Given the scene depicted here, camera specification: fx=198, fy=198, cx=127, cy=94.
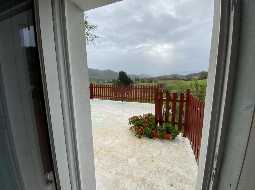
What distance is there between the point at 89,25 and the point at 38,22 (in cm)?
467

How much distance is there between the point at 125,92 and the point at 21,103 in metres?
8.05

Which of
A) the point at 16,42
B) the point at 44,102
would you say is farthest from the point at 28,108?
the point at 16,42

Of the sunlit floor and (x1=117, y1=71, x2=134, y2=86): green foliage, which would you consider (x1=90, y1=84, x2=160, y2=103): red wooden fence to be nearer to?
(x1=117, y1=71, x2=134, y2=86): green foliage

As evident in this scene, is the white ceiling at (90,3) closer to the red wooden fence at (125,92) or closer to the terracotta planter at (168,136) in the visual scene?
the terracotta planter at (168,136)

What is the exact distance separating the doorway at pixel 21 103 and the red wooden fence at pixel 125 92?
7.47 m

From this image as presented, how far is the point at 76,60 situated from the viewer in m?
1.20

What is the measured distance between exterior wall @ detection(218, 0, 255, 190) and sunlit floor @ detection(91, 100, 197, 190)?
7.40ft

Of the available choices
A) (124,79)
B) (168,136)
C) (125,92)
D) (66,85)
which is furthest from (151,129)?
(124,79)

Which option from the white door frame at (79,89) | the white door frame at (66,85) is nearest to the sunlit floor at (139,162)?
the white door frame at (79,89)

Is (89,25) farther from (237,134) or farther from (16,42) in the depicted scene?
(237,134)

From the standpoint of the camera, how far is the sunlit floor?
110 inches

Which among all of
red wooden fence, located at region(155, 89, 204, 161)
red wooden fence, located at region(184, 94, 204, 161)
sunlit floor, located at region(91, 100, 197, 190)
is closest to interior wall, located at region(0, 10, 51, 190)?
sunlit floor, located at region(91, 100, 197, 190)

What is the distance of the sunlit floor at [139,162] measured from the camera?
2.79 meters

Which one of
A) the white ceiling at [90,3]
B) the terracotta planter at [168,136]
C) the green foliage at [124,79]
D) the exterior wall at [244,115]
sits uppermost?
the white ceiling at [90,3]
